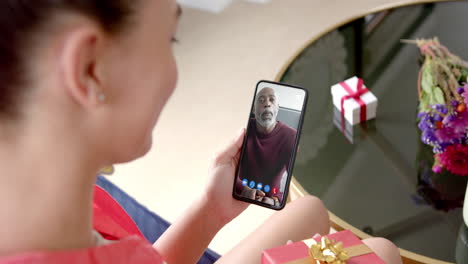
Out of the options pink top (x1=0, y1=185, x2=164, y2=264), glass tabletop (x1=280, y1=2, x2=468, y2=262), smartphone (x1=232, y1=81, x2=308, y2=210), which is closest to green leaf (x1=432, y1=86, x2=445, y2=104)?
glass tabletop (x1=280, y1=2, x2=468, y2=262)

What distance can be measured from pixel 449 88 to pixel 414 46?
0.32 meters

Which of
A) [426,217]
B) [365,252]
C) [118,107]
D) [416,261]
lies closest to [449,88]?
[426,217]

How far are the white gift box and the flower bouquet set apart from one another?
0.43 feet

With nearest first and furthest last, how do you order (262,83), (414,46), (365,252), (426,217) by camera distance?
(365,252)
(262,83)
(426,217)
(414,46)

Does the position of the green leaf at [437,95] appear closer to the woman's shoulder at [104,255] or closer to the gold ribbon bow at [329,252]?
the gold ribbon bow at [329,252]

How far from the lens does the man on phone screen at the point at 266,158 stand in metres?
1.12

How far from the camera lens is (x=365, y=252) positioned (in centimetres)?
94

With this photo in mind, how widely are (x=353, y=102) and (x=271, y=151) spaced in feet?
1.41

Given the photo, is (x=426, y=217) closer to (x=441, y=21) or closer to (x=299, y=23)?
(x=441, y=21)

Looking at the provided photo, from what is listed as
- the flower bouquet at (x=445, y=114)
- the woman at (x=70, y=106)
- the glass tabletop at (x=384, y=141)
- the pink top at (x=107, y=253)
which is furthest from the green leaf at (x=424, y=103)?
the woman at (x=70, y=106)

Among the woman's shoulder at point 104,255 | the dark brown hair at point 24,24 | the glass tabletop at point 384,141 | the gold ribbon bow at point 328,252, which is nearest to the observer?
the dark brown hair at point 24,24

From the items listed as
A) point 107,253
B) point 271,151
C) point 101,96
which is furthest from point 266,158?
point 101,96

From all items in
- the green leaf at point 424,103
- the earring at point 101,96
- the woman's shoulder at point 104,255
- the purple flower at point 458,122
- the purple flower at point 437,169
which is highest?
the earring at point 101,96

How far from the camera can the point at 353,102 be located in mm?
1478
